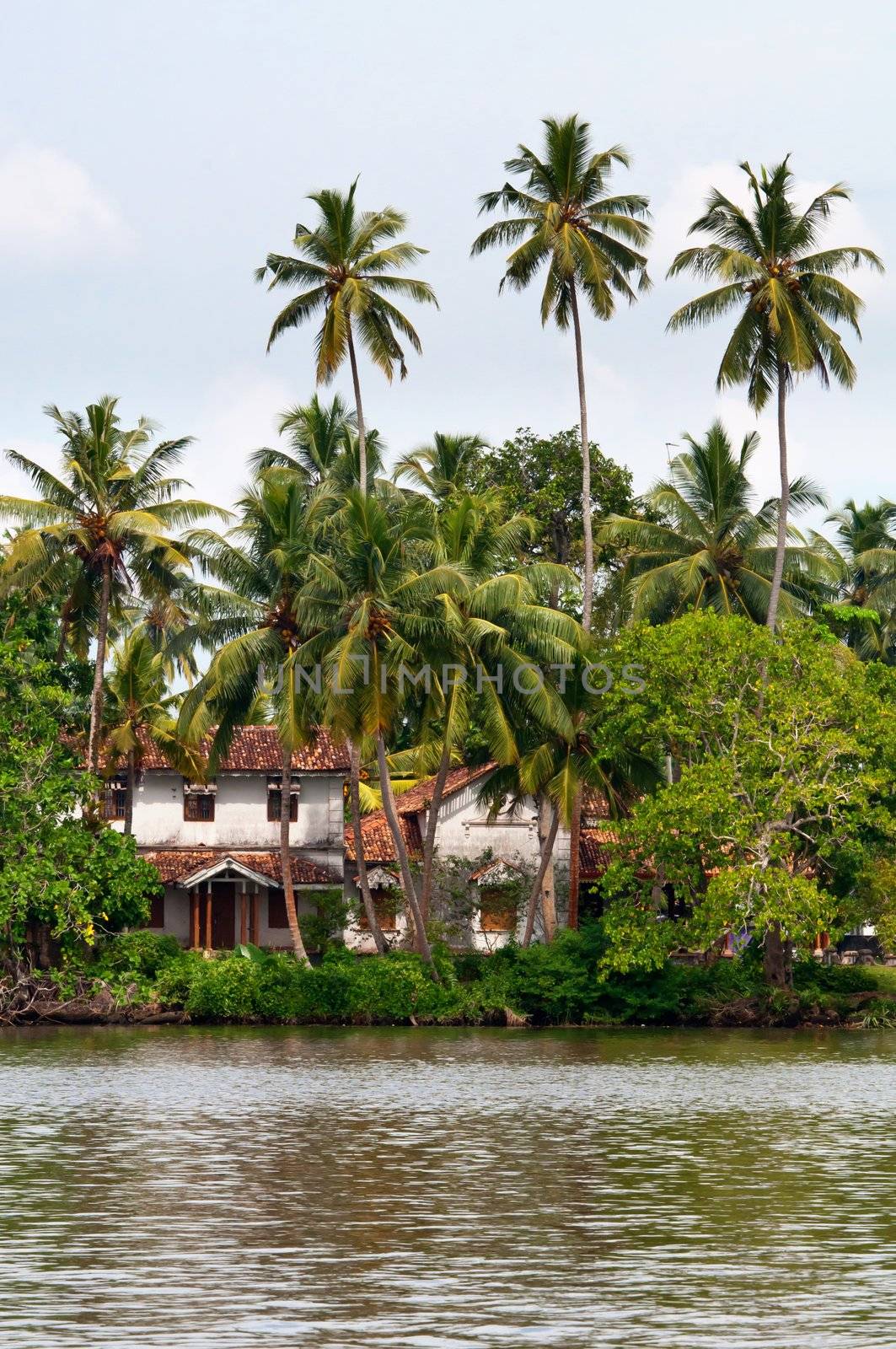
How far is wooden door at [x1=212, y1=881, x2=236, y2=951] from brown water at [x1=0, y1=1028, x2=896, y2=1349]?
81.6 feet

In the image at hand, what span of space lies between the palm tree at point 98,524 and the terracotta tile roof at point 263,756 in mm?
8576

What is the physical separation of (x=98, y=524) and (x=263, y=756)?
12.7 m

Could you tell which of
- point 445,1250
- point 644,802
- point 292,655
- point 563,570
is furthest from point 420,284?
point 445,1250

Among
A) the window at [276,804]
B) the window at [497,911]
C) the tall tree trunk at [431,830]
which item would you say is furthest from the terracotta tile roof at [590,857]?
the window at [276,804]

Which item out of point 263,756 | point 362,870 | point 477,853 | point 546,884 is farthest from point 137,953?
point 477,853

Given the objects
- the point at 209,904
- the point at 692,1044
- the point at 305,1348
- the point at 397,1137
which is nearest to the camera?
the point at 305,1348

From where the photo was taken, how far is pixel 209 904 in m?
58.4

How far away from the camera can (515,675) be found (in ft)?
153

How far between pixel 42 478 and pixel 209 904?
1562cm

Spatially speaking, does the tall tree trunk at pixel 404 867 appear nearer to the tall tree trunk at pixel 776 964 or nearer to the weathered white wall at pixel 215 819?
the tall tree trunk at pixel 776 964

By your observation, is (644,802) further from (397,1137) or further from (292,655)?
(397,1137)

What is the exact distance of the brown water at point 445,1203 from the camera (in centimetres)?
1297

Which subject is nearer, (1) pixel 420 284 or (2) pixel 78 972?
(2) pixel 78 972

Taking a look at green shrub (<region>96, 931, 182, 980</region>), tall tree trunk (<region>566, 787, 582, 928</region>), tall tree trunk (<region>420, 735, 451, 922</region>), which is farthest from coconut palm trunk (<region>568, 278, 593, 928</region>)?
green shrub (<region>96, 931, 182, 980</region>)
